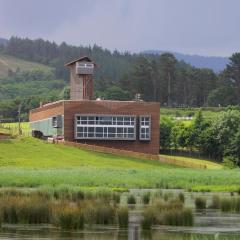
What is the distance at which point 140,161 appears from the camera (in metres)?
102

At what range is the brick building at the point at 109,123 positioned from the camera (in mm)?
117938

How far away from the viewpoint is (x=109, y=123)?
119m

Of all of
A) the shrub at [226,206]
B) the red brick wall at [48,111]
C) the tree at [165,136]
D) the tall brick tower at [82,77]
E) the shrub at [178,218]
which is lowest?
the shrub at [226,206]

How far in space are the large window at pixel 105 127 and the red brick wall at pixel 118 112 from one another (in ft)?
2.28

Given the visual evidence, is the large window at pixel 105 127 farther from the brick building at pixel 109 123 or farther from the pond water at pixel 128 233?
the pond water at pixel 128 233

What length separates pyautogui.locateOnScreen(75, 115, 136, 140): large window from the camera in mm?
118062

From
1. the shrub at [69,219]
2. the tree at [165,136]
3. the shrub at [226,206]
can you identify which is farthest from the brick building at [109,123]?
the shrub at [69,219]

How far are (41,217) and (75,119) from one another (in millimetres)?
86063

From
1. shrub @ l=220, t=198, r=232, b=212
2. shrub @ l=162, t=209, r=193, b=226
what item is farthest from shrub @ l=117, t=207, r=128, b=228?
shrub @ l=220, t=198, r=232, b=212

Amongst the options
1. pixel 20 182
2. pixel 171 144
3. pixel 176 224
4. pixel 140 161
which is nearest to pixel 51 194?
pixel 176 224

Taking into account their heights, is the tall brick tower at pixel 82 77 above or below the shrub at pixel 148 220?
above

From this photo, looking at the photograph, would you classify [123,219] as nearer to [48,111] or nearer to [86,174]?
[86,174]

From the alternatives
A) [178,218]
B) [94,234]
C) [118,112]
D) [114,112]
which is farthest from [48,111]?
[94,234]

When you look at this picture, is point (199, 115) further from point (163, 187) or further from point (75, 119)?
point (163, 187)
